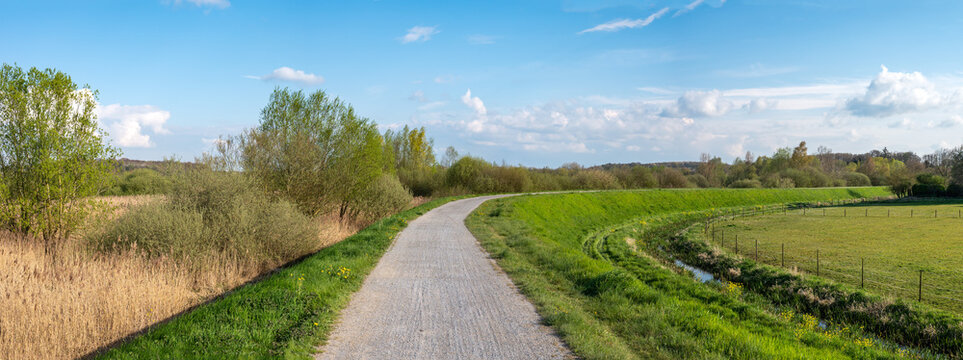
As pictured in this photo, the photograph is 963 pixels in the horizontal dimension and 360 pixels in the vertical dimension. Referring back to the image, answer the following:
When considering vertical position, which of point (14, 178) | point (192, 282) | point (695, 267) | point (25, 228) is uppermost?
point (14, 178)

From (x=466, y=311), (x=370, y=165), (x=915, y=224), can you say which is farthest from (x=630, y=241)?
(x=915, y=224)

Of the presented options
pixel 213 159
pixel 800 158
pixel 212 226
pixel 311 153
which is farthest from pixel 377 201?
pixel 800 158

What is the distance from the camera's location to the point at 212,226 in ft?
47.6

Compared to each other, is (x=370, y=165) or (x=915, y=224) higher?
(x=370, y=165)

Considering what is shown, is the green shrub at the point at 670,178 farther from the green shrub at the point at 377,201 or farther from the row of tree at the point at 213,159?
the green shrub at the point at 377,201

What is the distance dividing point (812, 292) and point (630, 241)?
13.1m

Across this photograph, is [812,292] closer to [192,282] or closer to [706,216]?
[192,282]

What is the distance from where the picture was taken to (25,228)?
15.5 meters

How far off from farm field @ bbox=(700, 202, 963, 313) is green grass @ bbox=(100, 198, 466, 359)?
1778 centimetres

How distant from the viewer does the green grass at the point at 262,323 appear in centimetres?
612

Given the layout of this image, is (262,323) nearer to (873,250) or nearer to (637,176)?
(873,250)

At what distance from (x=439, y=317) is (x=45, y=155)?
16032 millimetres

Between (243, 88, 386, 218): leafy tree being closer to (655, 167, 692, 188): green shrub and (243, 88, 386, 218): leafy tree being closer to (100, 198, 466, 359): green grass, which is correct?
(100, 198, 466, 359): green grass

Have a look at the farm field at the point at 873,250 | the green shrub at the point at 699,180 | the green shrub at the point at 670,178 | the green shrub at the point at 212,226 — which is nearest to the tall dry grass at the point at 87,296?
the green shrub at the point at 212,226
